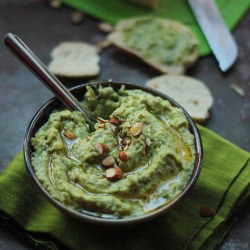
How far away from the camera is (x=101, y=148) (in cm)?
237

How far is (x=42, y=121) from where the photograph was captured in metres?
2.65

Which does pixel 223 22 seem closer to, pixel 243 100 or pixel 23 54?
pixel 243 100

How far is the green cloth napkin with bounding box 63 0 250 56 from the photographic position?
13.3 feet

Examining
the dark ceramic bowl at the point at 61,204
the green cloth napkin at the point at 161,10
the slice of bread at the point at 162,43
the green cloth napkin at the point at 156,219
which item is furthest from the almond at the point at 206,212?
the green cloth napkin at the point at 161,10

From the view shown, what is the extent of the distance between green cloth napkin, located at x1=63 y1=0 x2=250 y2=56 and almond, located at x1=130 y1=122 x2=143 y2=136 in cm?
178

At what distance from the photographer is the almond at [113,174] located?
7.61 feet

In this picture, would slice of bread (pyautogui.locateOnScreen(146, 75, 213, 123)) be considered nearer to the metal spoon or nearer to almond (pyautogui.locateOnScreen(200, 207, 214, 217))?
almond (pyautogui.locateOnScreen(200, 207, 214, 217))

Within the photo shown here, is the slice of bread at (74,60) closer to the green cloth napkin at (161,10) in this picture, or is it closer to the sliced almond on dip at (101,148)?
the green cloth napkin at (161,10)

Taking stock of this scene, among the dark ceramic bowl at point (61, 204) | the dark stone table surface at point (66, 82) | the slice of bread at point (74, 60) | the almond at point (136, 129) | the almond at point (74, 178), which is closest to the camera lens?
the dark ceramic bowl at point (61, 204)

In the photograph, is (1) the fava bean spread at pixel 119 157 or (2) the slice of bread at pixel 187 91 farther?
(2) the slice of bread at pixel 187 91

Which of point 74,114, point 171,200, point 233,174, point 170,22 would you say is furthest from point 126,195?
point 170,22

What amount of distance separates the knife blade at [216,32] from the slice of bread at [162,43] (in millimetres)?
154

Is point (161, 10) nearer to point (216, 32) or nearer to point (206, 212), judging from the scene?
point (216, 32)

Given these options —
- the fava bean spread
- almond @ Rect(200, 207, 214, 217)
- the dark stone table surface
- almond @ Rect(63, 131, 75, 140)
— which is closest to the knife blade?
the dark stone table surface
